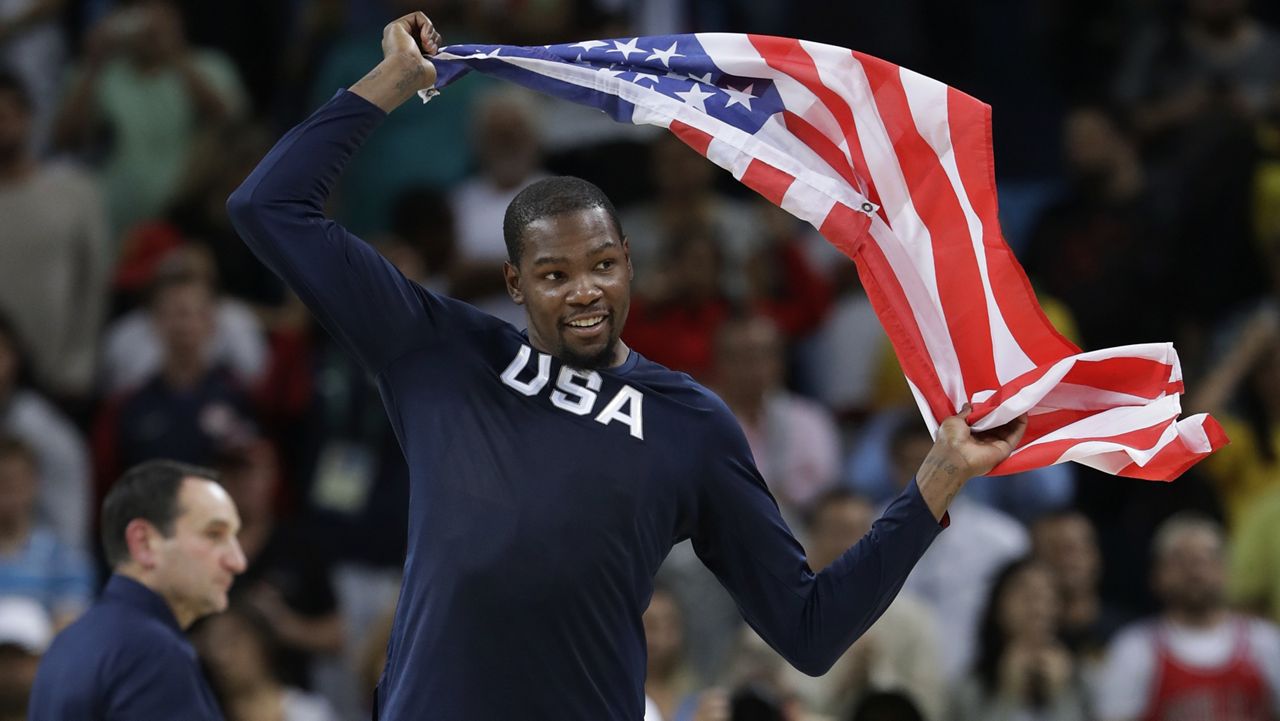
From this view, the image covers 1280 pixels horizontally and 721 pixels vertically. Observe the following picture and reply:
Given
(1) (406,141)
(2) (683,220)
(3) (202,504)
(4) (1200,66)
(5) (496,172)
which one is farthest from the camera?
(4) (1200,66)

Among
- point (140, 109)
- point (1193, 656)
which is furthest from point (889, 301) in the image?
→ point (140, 109)

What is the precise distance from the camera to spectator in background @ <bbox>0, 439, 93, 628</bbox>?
837 centimetres

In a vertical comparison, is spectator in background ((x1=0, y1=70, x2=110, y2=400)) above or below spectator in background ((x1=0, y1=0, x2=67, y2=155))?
below

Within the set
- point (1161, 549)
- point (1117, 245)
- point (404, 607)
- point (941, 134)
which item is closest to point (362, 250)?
point (404, 607)

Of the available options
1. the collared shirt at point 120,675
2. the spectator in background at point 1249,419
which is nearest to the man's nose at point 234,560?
the collared shirt at point 120,675

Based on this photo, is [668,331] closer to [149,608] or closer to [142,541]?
[142,541]

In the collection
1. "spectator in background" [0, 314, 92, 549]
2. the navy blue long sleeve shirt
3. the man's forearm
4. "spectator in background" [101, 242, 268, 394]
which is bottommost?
"spectator in background" [0, 314, 92, 549]

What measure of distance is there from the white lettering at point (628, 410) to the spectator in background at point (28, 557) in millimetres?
4736

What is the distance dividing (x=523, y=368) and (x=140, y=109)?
6975mm

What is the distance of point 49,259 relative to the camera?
32.4ft

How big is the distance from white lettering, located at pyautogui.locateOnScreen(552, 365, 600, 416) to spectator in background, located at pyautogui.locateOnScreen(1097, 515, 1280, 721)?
183 inches

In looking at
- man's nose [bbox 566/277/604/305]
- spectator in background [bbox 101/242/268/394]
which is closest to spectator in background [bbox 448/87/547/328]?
spectator in background [bbox 101/242/268/394]

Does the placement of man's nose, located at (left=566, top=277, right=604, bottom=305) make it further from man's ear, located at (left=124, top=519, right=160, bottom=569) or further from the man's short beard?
man's ear, located at (left=124, top=519, right=160, bottom=569)

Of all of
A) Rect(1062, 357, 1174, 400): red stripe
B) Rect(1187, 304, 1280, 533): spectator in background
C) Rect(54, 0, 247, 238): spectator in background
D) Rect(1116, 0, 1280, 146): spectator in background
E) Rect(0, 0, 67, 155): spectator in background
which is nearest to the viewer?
Rect(1062, 357, 1174, 400): red stripe
